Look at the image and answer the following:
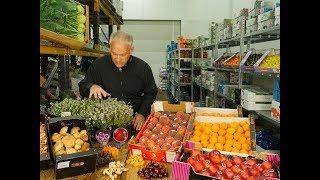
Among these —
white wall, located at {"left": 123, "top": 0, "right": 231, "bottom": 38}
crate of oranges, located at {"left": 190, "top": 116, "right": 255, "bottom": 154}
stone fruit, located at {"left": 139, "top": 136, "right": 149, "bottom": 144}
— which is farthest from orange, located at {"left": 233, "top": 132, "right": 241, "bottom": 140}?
white wall, located at {"left": 123, "top": 0, "right": 231, "bottom": 38}

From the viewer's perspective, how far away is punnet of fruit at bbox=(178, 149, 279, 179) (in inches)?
70.2

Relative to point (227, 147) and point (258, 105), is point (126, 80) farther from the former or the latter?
point (258, 105)

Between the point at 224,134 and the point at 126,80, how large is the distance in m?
1.50

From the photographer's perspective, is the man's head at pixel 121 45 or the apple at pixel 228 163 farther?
the man's head at pixel 121 45

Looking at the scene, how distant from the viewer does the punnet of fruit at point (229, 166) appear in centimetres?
178

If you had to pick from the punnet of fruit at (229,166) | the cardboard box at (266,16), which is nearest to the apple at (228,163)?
the punnet of fruit at (229,166)

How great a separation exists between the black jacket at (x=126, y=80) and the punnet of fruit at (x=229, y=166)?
1773mm

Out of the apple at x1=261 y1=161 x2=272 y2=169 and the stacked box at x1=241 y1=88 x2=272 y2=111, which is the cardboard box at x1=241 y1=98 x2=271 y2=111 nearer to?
the stacked box at x1=241 y1=88 x2=272 y2=111

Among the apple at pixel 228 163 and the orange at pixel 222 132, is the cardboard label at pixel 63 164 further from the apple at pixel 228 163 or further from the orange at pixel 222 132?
the orange at pixel 222 132

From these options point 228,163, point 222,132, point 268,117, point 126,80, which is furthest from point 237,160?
point 268,117

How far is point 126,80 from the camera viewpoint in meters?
3.77

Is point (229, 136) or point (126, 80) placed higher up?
point (126, 80)
